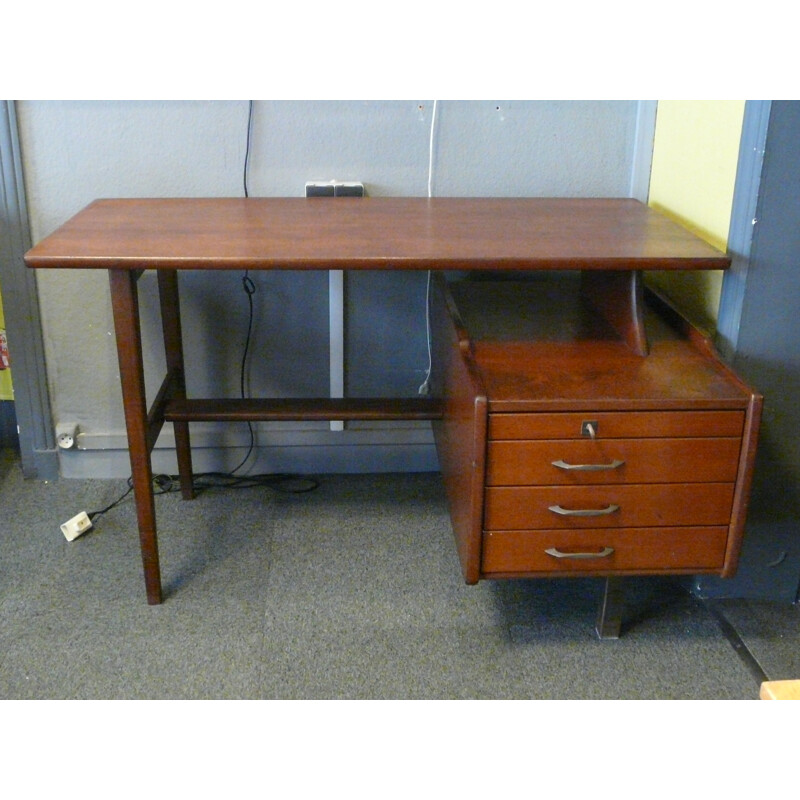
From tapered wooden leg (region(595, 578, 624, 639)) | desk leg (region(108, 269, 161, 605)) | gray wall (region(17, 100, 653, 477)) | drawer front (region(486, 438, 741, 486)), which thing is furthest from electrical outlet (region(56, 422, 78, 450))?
tapered wooden leg (region(595, 578, 624, 639))

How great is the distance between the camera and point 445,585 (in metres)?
1.85

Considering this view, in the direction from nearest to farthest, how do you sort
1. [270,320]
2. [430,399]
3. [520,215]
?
[520,215]
[430,399]
[270,320]

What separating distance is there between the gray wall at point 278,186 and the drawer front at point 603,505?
0.80 meters

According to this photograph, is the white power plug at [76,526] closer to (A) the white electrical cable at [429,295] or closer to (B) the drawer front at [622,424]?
(A) the white electrical cable at [429,295]

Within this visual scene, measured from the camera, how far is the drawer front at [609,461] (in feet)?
4.74

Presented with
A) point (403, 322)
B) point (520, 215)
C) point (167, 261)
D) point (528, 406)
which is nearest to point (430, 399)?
point (403, 322)

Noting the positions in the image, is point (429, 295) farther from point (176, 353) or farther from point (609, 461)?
point (609, 461)

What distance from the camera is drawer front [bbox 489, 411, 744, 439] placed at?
1.42m

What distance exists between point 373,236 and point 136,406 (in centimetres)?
53

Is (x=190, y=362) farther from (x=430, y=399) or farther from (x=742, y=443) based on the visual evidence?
(x=742, y=443)

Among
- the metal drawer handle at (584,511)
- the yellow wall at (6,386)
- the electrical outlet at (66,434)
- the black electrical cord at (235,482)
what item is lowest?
the black electrical cord at (235,482)

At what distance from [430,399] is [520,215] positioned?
0.43 m

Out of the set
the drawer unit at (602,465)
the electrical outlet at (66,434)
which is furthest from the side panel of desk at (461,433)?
the electrical outlet at (66,434)

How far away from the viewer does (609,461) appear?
4.78ft
